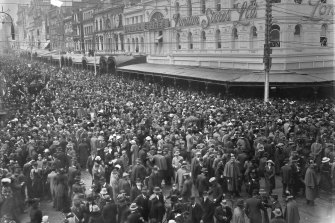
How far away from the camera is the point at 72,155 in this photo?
47.7 ft

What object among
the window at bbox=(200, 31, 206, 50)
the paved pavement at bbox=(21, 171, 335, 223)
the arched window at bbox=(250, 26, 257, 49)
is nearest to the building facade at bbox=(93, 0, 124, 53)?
the window at bbox=(200, 31, 206, 50)

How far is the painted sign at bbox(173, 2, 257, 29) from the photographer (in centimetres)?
3016

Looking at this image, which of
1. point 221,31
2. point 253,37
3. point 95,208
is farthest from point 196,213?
point 221,31

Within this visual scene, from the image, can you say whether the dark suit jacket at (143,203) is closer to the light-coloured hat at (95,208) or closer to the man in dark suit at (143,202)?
the man in dark suit at (143,202)

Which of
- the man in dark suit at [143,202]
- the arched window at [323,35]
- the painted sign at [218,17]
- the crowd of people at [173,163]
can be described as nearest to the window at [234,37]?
the painted sign at [218,17]

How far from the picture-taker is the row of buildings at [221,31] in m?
28.8

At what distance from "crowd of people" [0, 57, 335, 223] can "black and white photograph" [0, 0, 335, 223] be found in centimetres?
5

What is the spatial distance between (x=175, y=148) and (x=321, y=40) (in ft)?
68.4

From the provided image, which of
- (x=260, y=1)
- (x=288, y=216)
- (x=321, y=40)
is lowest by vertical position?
(x=288, y=216)

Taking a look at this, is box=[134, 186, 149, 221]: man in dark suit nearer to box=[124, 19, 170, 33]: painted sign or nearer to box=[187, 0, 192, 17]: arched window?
box=[187, 0, 192, 17]: arched window

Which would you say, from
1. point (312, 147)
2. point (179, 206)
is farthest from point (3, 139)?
point (312, 147)

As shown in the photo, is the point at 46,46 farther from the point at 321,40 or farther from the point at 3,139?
the point at 3,139

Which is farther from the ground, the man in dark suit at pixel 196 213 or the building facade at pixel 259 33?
the building facade at pixel 259 33

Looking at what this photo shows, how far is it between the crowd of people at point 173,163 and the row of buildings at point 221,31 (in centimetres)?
800
